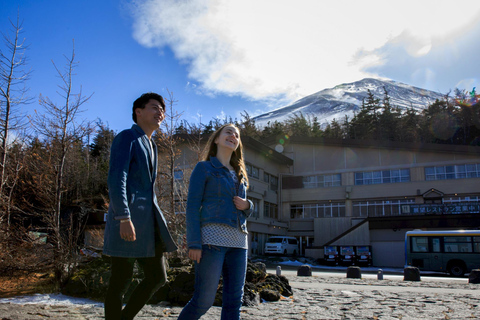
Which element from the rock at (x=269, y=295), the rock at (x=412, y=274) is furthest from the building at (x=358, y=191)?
the rock at (x=269, y=295)

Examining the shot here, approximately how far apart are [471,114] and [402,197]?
86.8 feet

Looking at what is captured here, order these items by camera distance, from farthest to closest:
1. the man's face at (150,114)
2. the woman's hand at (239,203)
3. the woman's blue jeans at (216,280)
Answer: the man's face at (150,114) < the woman's hand at (239,203) < the woman's blue jeans at (216,280)

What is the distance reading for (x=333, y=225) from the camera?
38219 mm

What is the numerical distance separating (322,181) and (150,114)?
3896cm

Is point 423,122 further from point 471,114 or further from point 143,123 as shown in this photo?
point 143,123

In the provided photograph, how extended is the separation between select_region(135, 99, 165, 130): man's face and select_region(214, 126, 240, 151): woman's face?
542 mm

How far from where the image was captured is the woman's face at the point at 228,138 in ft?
10.6

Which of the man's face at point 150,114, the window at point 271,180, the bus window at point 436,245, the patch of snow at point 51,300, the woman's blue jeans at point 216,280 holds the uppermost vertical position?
the window at point 271,180

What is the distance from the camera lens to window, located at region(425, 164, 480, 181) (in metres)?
35.1

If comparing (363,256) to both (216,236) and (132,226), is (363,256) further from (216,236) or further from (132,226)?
(132,226)

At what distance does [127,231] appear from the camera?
2.67 metres

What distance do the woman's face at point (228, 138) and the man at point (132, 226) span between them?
58cm

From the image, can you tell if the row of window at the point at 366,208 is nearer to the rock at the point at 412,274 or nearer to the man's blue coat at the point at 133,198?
the rock at the point at 412,274

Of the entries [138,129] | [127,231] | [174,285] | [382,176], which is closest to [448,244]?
[382,176]
